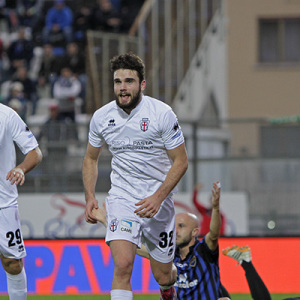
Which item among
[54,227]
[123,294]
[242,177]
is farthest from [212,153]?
[123,294]


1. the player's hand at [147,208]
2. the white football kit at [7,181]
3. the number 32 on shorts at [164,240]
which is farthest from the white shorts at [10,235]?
the player's hand at [147,208]

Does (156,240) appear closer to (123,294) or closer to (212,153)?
(123,294)

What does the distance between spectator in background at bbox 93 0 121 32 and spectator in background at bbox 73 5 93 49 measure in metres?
0.16

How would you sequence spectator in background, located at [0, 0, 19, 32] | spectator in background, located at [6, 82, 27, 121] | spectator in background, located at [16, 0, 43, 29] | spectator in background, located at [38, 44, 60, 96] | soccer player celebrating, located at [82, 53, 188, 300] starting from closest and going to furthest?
soccer player celebrating, located at [82, 53, 188, 300], spectator in background, located at [6, 82, 27, 121], spectator in background, located at [38, 44, 60, 96], spectator in background, located at [16, 0, 43, 29], spectator in background, located at [0, 0, 19, 32]

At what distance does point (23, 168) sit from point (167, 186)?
1.29m

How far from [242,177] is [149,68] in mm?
3962

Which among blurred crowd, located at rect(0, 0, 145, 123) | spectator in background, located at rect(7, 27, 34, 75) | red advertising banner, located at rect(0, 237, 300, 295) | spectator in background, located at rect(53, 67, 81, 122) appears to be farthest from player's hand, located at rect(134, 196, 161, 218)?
spectator in background, located at rect(7, 27, 34, 75)

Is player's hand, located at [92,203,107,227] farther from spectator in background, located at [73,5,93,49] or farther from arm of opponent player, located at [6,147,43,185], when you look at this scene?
spectator in background, located at [73,5,93,49]

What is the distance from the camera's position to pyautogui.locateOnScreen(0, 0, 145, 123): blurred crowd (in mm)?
15352

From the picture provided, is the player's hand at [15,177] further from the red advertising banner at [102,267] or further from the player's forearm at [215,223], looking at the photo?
the red advertising banner at [102,267]

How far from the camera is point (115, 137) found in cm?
607

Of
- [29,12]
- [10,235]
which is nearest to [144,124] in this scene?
[10,235]

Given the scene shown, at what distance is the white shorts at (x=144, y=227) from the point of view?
232 inches

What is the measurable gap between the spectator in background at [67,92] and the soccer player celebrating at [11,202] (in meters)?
8.24
